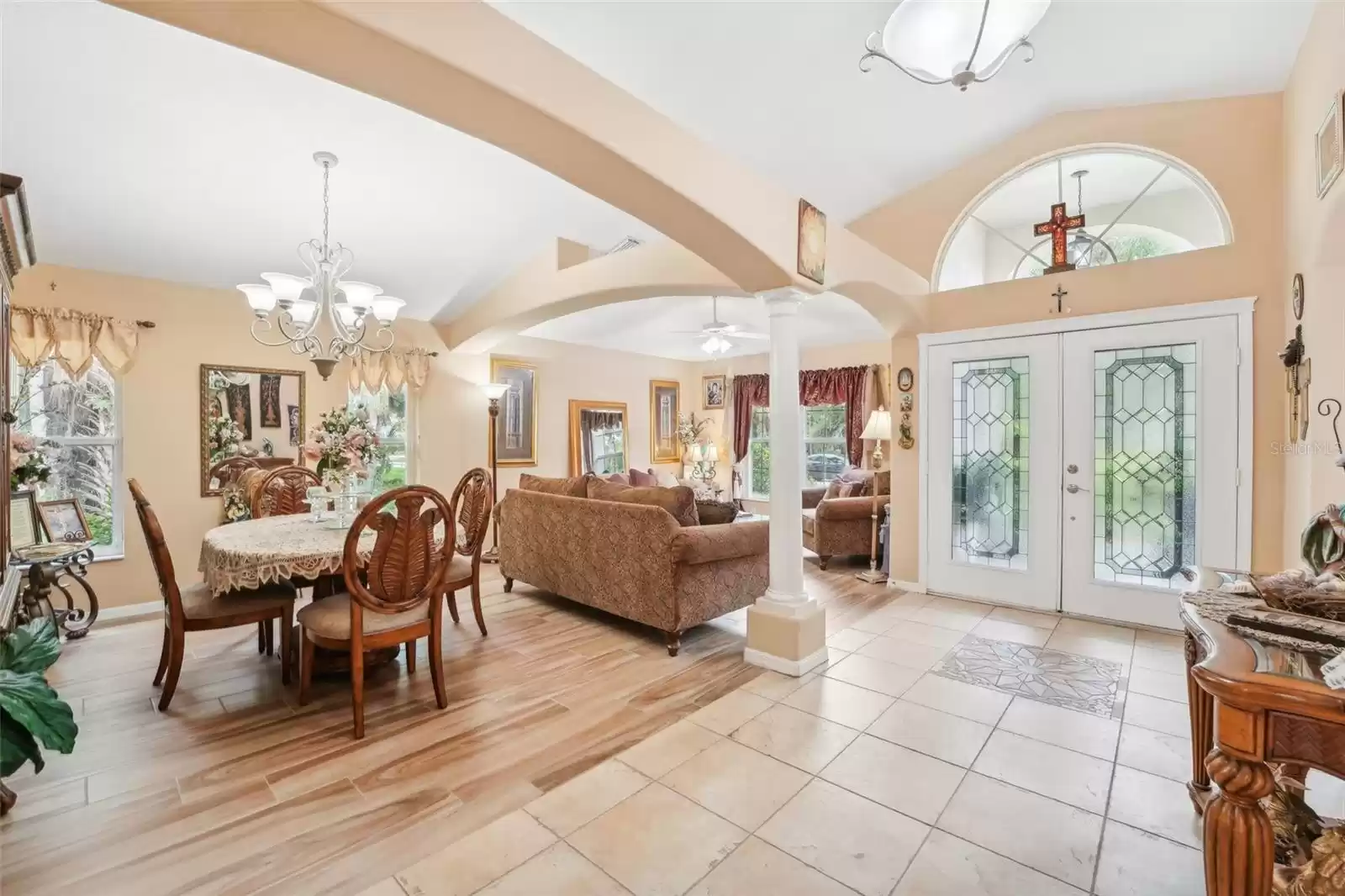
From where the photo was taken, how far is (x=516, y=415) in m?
6.46

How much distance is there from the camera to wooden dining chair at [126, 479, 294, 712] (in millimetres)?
2508

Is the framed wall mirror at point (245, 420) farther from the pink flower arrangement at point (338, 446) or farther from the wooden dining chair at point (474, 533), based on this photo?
the wooden dining chair at point (474, 533)

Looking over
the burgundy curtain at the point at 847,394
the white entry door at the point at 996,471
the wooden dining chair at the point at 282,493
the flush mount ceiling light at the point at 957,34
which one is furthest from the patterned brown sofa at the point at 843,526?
the wooden dining chair at the point at 282,493

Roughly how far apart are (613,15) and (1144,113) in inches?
140

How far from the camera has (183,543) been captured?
4.32 metres

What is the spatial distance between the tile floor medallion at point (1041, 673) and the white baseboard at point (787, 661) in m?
0.62

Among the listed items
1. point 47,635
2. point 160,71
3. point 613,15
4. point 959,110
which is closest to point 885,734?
point 47,635

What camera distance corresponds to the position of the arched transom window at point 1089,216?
12.1 feet

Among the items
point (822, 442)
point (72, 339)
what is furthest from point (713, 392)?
point (72, 339)

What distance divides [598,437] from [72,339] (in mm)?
4731

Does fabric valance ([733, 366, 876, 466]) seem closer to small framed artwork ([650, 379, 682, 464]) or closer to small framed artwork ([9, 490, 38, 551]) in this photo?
small framed artwork ([650, 379, 682, 464])

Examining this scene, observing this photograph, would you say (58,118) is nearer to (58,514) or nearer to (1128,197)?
(58,514)

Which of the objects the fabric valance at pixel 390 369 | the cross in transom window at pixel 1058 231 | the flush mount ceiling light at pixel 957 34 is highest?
the flush mount ceiling light at pixel 957 34

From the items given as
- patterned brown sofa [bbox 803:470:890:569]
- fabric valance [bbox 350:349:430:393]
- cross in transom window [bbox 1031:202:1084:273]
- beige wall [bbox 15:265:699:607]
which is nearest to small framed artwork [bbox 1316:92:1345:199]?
cross in transom window [bbox 1031:202:1084:273]
